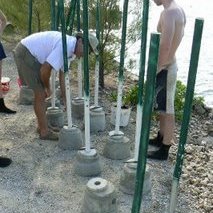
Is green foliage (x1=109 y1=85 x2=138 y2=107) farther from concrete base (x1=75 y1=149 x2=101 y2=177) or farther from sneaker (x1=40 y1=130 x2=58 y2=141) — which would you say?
concrete base (x1=75 y1=149 x2=101 y2=177)

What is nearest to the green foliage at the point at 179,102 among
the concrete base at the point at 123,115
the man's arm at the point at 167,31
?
the concrete base at the point at 123,115

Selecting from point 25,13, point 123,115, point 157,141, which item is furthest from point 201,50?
point 157,141

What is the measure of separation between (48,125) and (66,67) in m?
1.09

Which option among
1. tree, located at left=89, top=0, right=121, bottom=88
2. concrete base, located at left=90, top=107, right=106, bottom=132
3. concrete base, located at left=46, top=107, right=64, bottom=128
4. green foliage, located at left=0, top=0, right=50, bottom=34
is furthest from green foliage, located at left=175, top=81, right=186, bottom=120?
green foliage, located at left=0, top=0, right=50, bottom=34

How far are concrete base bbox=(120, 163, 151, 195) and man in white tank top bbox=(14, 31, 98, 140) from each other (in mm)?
1148

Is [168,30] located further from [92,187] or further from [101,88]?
[101,88]

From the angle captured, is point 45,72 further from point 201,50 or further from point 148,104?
point 201,50

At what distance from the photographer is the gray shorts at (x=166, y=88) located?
14.2 ft

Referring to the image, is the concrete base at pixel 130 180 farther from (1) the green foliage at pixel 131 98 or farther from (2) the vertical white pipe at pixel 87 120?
(1) the green foliage at pixel 131 98

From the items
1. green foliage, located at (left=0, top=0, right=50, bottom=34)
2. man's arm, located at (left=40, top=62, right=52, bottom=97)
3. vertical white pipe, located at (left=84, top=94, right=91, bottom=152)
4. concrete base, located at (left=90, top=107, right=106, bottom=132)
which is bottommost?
concrete base, located at (left=90, top=107, right=106, bottom=132)

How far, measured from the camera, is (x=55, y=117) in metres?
5.24

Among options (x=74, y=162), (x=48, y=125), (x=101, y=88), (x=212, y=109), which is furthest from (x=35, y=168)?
(x=212, y=109)

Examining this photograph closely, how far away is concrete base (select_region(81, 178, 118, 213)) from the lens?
3.61 metres

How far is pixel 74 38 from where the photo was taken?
4453 millimetres
